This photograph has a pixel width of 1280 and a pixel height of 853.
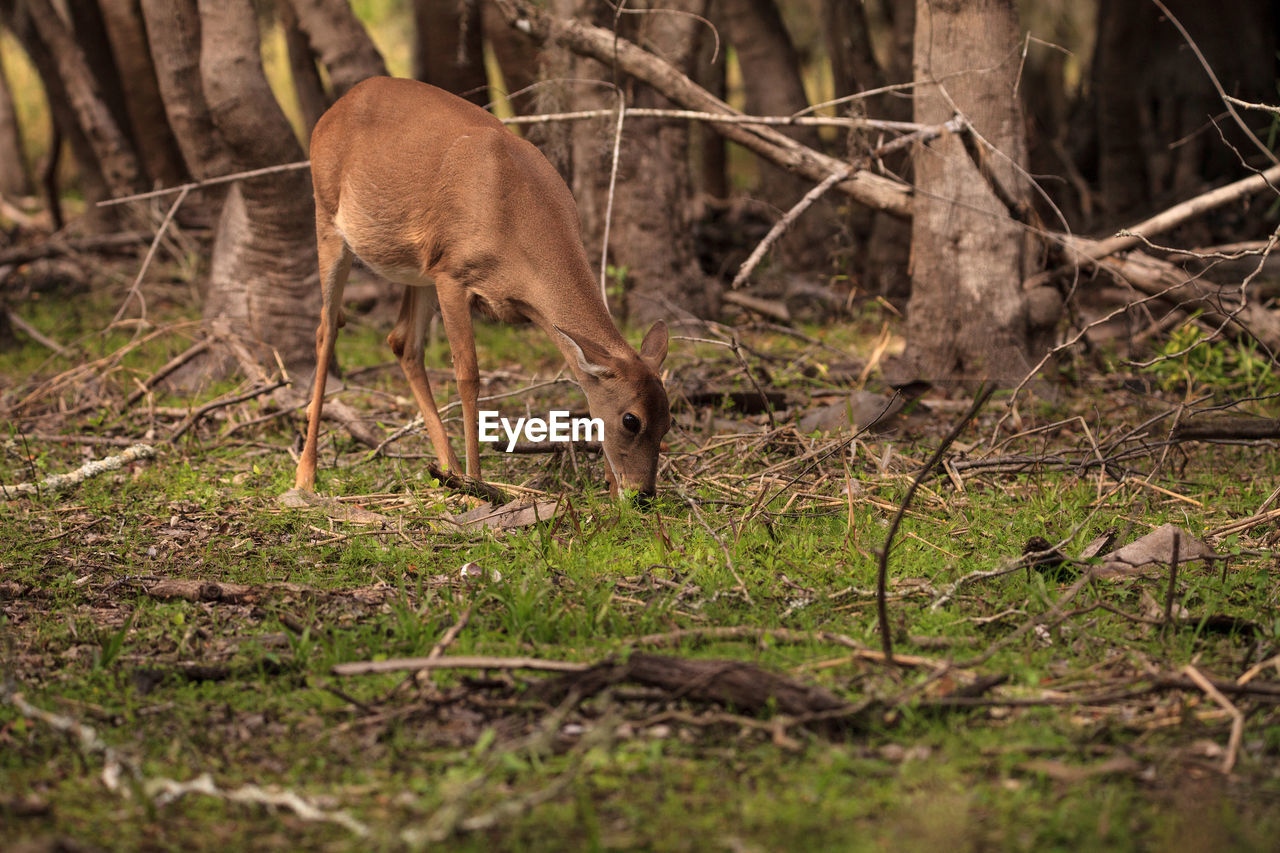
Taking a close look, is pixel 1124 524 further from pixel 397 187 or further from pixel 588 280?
pixel 397 187

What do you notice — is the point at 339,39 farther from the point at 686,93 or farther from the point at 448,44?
the point at 448,44

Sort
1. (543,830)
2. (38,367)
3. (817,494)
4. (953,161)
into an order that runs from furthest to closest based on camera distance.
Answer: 1. (38,367)
2. (953,161)
3. (817,494)
4. (543,830)

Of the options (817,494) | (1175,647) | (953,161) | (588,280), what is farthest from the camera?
(953,161)

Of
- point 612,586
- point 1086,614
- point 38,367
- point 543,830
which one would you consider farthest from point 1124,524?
point 38,367

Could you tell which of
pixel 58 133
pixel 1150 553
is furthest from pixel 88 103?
pixel 1150 553

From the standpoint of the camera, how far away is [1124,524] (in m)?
5.09

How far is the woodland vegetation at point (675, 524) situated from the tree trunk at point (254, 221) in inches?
1.2

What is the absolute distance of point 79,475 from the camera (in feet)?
20.5

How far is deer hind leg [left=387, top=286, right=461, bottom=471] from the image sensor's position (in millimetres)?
6578

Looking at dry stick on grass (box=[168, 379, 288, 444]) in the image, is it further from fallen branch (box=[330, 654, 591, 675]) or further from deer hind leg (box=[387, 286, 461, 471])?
fallen branch (box=[330, 654, 591, 675])

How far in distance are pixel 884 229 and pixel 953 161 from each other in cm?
375

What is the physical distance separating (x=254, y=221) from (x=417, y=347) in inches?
102

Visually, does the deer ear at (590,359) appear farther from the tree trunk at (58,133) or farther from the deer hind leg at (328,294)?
the tree trunk at (58,133)

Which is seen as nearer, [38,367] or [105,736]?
[105,736]
